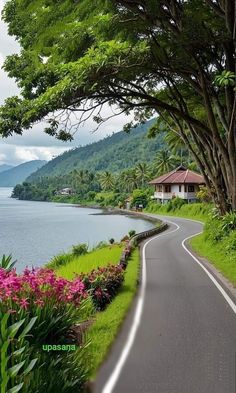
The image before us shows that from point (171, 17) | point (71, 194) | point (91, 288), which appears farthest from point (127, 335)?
point (71, 194)

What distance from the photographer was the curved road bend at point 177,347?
→ 6738mm

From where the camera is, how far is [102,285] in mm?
12492

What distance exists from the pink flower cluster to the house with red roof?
72438 millimetres

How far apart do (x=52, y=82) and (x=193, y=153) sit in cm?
1057

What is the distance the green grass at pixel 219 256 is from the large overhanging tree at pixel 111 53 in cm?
268

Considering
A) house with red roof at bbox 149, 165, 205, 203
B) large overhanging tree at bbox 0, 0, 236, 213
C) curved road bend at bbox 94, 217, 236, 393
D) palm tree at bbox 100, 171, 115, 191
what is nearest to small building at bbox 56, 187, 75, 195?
palm tree at bbox 100, 171, 115, 191

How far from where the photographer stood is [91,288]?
1209 centimetres

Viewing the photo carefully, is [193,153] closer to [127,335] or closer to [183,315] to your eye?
[183,315]

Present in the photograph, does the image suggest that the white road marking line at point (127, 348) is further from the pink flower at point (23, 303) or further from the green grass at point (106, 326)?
the pink flower at point (23, 303)

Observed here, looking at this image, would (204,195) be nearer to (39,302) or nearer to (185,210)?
(185,210)

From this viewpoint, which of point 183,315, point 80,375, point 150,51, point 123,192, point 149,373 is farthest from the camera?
point 123,192

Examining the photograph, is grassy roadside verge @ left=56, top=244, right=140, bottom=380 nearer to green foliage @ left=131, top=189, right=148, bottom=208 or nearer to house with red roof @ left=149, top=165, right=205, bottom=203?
house with red roof @ left=149, top=165, right=205, bottom=203

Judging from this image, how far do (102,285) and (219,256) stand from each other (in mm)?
10938

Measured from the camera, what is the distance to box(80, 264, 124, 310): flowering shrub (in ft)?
39.0
